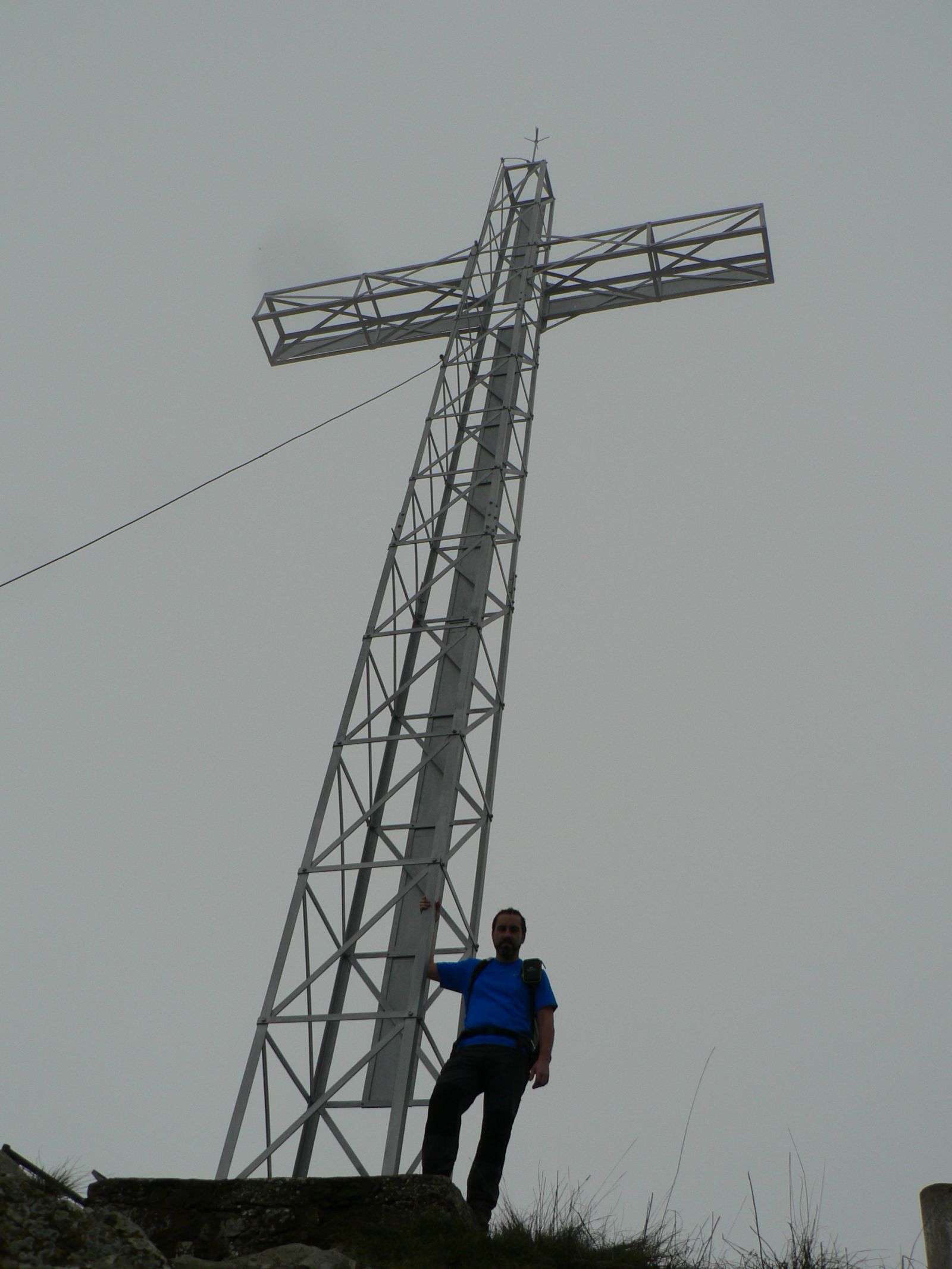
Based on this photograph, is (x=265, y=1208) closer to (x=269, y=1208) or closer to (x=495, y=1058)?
(x=269, y=1208)

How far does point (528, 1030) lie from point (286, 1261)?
236cm

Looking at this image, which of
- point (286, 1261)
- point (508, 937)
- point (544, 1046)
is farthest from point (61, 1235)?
point (508, 937)

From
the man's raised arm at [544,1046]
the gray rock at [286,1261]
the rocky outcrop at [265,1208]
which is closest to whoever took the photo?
the gray rock at [286,1261]

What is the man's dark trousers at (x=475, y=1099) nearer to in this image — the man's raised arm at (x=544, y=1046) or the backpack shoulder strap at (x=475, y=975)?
the man's raised arm at (x=544, y=1046)

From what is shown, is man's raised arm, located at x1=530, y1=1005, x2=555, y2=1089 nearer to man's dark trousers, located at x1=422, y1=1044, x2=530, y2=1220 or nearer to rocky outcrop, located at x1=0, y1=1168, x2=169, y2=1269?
man's dark trousers, located at x1=422, y1=1044, x2=530, y2=1220

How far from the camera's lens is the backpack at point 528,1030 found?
6.59m

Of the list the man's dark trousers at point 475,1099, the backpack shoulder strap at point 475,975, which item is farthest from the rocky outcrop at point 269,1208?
the backpack shoulder strap at point 475,975

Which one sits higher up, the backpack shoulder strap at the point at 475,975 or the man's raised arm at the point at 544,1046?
the backpack shoulder strap at the point at 475,975

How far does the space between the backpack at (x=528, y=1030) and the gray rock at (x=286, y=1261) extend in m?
2.00

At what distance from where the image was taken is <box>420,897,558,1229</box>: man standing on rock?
6387mm

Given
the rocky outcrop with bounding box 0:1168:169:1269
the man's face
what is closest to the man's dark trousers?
the man's face

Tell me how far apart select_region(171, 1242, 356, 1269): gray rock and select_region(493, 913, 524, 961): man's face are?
2.32 meters

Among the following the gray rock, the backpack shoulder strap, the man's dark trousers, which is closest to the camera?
the gray rock

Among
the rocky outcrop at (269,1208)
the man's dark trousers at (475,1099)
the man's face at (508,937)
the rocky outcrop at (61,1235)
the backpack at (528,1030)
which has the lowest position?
the rocky outcrop at (61,1235)
